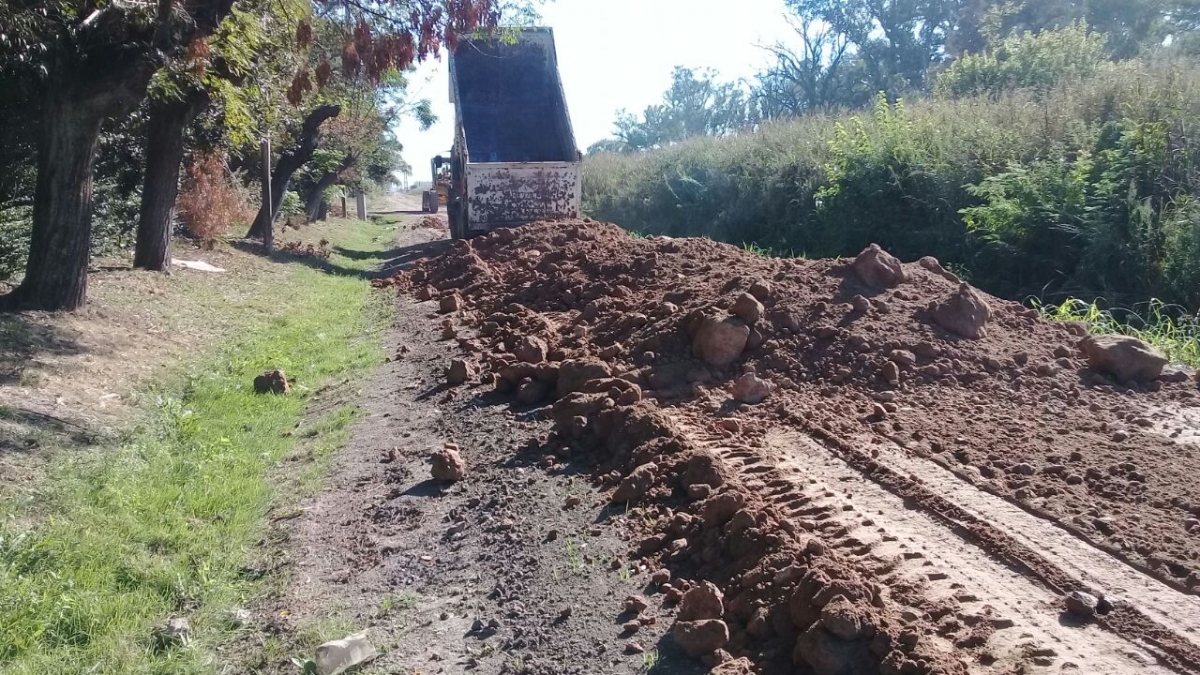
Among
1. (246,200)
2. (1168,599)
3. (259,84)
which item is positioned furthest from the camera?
(246,200)

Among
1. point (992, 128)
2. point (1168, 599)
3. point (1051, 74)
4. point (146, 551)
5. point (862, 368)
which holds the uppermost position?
point (1051, 74)

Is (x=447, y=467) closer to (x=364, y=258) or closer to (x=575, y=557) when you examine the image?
(x=575, y=557)

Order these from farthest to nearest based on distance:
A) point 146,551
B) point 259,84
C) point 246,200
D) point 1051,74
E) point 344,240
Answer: point 344,240, point 246,200, point 1051,74, point 259,84, point 146,551

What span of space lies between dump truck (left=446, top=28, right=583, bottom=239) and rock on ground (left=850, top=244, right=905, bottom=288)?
10.9m

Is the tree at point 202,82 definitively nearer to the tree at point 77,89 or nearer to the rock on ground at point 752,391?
the tree at point 77,89

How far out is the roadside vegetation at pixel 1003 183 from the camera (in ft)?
36.6

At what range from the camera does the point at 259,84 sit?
46.3 ft

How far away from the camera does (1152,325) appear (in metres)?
Result: 10.0

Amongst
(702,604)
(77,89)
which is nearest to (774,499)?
(702,604)

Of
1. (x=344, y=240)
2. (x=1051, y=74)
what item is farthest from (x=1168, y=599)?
(x=344, y=240)

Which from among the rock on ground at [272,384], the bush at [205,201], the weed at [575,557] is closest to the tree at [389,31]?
the rock on ground at [272,384]

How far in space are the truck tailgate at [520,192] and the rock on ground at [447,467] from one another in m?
12.6

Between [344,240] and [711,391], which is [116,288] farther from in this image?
[344,240]

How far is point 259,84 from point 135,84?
4714 millimetres
